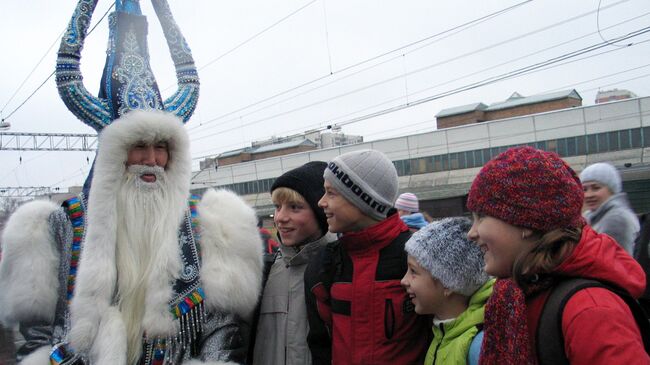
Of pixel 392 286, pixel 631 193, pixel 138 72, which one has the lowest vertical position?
pixel 631 193

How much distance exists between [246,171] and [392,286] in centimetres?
3552

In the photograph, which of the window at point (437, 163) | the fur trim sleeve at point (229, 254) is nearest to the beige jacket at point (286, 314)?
the fur trim sleeve at point (229, 254)

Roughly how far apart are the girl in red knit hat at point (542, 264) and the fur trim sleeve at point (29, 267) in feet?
5.95

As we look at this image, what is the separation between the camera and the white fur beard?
2.03m

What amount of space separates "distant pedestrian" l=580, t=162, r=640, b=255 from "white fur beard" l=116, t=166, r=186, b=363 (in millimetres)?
3071

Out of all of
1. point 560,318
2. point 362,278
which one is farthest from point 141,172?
point 560,318

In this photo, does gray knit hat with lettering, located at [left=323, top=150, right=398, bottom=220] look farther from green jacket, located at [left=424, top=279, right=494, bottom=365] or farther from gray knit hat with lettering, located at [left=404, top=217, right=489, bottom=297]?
green jacket, located at [left=424, top=279, right=494, bottom=365]

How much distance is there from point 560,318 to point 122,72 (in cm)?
215

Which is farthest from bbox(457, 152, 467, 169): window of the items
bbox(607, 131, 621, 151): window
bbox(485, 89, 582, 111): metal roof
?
bbox(485, 89, 582, 111): metal roof

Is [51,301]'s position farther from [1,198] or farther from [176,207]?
[1,198]

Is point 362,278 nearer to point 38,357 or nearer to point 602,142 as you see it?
point 38,357

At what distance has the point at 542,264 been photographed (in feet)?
4.34

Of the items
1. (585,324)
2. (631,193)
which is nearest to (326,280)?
(585,324)

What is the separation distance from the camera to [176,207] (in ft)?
7.52
